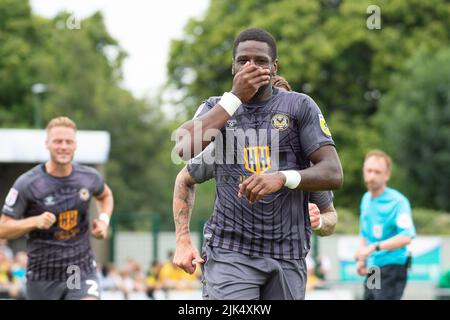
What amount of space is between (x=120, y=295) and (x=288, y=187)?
38.9ft

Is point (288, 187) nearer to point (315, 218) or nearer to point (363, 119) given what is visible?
point (315, 218)

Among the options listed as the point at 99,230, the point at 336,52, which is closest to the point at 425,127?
the point at 336,52

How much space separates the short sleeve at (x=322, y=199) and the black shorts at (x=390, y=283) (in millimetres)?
3280

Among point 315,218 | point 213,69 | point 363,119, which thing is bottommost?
point 315,218

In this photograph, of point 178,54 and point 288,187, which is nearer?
point 288,187

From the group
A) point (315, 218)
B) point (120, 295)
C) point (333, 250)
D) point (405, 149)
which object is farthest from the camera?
point (405, 149)

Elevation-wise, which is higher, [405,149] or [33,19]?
[33,19]

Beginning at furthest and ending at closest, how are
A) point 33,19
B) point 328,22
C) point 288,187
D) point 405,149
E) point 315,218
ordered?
point 33,19, point 328,22, point 405,149, point 315,218, point 288,187

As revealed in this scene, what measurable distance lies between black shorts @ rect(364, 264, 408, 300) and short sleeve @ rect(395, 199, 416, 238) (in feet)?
1.45

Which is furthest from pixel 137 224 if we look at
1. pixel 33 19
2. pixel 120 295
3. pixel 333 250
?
pixel 33 19

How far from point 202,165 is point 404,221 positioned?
430 cm

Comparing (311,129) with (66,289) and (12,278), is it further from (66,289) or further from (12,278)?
(12,278)

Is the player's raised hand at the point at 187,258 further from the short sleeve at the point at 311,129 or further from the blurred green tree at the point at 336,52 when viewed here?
the blurred green tree at the point at 336,52

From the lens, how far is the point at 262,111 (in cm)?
581
